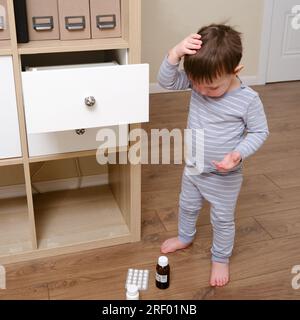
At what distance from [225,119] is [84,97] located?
37cm

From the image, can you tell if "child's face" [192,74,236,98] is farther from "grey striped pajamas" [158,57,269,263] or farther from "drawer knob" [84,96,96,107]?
"drawer knob" [84,96,96,107]

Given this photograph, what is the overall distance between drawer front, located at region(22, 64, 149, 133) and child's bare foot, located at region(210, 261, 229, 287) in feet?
1.67

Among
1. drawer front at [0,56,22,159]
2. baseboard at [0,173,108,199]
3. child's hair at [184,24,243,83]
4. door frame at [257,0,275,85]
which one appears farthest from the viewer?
door frame at [257,0,275,85]

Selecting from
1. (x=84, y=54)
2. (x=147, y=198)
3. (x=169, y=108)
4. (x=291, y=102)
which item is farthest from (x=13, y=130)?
(x=291, y=102)

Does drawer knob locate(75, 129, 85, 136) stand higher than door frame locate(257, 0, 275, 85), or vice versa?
drawer knob locate(75, 129, 85, 136)

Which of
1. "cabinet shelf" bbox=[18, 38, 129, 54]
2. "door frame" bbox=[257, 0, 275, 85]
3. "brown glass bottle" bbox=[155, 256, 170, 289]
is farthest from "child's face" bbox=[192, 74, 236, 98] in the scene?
"door frame" bbox=[257, 0, 275, 85]

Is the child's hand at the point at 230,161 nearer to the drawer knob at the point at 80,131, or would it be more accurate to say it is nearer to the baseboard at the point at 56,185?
the drawer knob at the point at 80,131

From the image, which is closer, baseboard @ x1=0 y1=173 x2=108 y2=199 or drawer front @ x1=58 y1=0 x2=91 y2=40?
drawer front @ x1=58 y1=0 x2=91 y2=40

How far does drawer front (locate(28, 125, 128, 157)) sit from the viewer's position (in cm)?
136

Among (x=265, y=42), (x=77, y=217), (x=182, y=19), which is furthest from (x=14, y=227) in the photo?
(x=265, y=42)

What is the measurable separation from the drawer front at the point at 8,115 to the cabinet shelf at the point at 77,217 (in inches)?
14.2

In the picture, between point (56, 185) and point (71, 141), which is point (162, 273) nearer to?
point (71, 141)

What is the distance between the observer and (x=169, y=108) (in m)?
2.85
